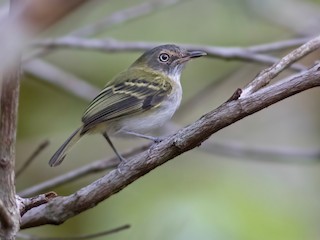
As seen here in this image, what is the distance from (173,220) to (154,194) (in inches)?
29.8

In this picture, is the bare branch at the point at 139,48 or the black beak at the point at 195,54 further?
the black beak at the point at 195,54

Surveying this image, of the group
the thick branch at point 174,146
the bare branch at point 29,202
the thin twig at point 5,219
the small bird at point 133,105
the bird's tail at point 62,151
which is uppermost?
the small bird at point 133,105

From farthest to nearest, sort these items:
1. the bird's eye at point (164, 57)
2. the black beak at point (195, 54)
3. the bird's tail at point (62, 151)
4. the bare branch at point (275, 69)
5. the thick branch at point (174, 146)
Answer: the bird's eye at point (164, 57), the black beak at point (195, 54), the bird's tail at point (62, 151), the bare branch at point (275, 69), the thick branch at point (174, 146)

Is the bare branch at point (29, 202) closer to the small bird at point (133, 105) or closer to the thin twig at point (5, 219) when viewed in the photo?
the thin twig at point (5, 219)

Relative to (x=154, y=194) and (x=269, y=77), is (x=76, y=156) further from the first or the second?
(x=269, y=77)

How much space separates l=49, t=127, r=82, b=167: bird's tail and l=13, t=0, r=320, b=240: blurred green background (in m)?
0.46

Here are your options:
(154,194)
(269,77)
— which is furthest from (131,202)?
(269,77)

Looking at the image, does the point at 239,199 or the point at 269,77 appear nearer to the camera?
the point at 269,77

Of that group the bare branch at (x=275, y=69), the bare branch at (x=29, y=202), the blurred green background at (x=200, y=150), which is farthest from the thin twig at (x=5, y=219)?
the blurred green background at (x=200, y=150)

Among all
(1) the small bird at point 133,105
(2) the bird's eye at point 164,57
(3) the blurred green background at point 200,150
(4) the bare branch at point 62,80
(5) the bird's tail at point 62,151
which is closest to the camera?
(5) the bird's tail at point 62,151

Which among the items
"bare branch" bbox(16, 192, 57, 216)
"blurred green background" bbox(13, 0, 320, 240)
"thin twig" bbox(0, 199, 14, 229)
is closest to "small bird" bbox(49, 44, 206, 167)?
"blurred green background" bbox(13, 0, 320, 240)

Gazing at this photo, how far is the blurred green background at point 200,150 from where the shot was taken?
356 centimetres

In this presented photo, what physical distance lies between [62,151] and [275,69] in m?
1.01

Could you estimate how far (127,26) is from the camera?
5656 millimetres
